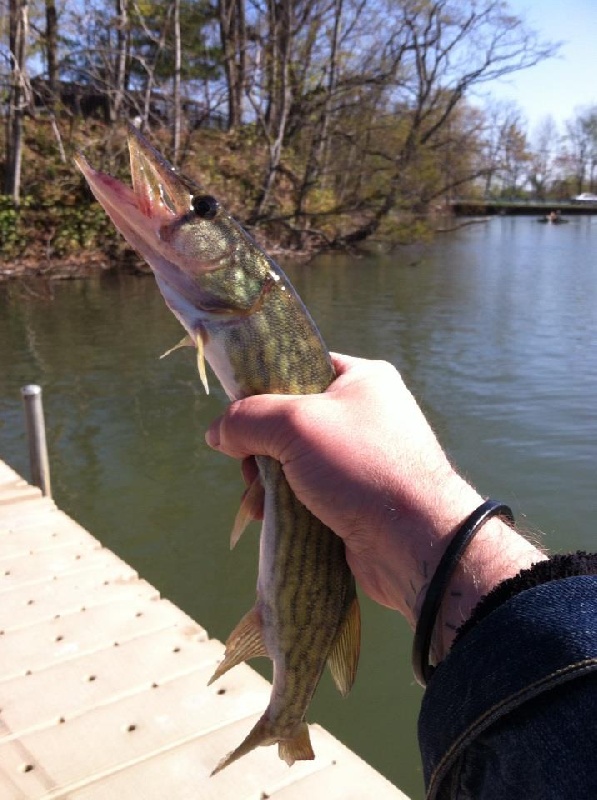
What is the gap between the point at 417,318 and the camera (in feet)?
57.5

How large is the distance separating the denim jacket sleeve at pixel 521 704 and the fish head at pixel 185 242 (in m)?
1.28

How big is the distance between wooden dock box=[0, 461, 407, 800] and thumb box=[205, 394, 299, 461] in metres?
1.62

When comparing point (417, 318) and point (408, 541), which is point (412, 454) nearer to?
point (408, 541)

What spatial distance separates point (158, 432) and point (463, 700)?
28.7 feet

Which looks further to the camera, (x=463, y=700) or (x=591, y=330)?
(x=591, y=330)

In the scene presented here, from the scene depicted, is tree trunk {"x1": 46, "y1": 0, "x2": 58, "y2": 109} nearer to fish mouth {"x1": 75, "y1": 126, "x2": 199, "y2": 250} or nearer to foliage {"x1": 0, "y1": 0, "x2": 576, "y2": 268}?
foliage {"x1": 0, "y1": 0, "x2": 576, "y2": 268}

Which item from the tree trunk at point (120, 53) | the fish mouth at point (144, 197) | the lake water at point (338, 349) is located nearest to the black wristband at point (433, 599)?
the fish mouth at point (144, 197)

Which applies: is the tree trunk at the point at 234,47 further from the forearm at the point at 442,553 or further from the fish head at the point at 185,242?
the forearm at the point at 442,553

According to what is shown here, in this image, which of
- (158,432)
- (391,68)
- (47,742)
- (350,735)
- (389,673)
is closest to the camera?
(47,742)

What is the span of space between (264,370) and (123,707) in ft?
6.74

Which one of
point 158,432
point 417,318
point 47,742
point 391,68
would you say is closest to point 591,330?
point 417,318

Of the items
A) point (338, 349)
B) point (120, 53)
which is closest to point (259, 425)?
point (338, 349)

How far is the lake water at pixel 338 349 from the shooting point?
568 cm

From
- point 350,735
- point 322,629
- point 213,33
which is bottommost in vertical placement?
point 350,735
